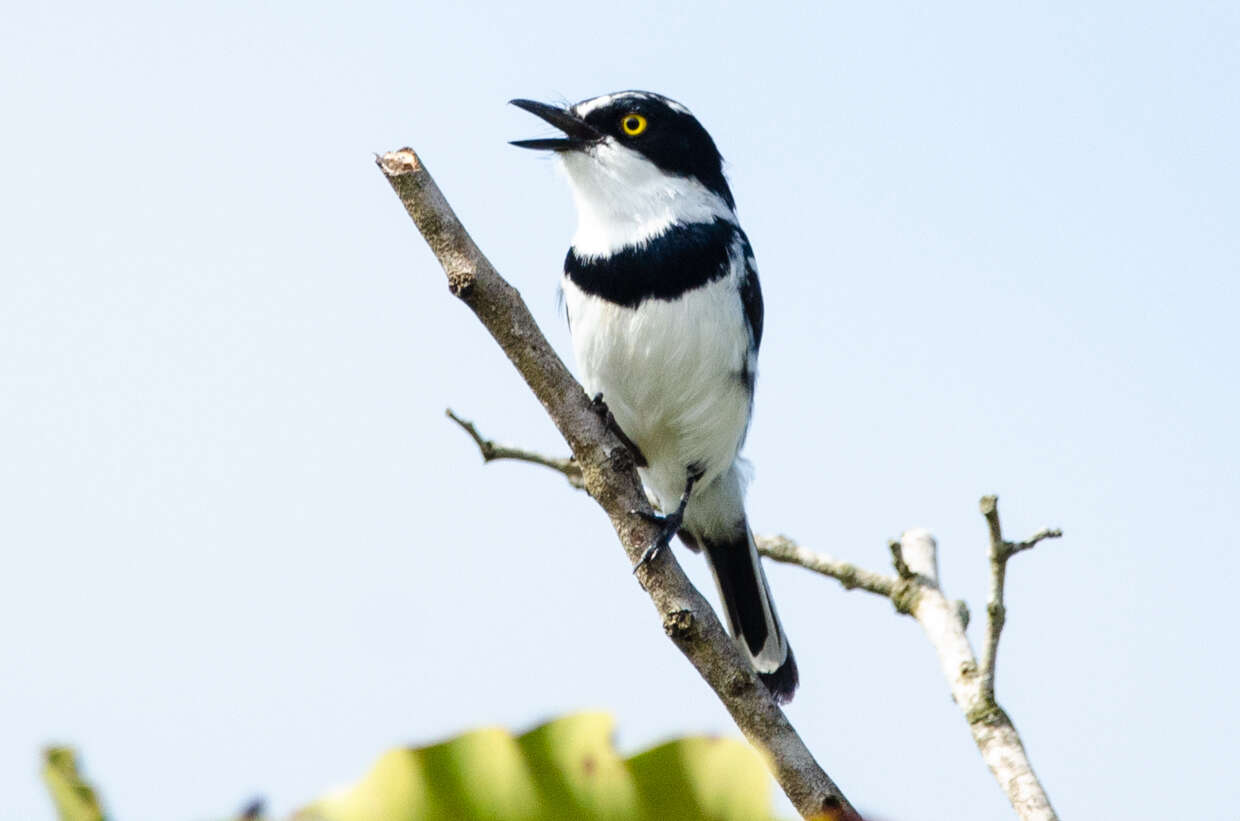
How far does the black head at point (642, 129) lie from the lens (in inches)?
259

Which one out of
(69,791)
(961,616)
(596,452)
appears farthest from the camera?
(961,616)

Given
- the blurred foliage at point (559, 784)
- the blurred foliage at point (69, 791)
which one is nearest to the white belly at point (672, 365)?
the blurred foliage at point (559, 784)

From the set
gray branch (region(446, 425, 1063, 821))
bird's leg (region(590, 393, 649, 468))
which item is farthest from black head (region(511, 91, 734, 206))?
gray branch (region(446, 425, 1063, 821))

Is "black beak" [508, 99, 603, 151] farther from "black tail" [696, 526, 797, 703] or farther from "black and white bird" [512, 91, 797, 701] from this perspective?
"black tail" [696, 526, 797, 703]

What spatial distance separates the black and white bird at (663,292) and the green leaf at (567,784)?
504 centimetres

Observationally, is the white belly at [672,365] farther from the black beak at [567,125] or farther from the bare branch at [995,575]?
the bare branch at [995,575]

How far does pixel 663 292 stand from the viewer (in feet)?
20.1

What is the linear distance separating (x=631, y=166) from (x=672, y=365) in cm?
101

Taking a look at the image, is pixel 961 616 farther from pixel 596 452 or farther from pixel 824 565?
pixel 596 452

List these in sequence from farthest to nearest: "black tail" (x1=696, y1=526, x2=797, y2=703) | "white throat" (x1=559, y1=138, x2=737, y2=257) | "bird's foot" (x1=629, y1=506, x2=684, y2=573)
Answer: "black tail" (x1=696, y1=526, x2=797, y2=703)
"white throat" (x1=559, y1=138, x2=737, y2=257)
"bird's foot" (x1=629, y1=506, x2=684, y2=573)

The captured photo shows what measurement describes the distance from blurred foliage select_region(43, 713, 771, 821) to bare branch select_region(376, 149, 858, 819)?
8.56 feet

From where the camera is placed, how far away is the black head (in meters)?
6.59

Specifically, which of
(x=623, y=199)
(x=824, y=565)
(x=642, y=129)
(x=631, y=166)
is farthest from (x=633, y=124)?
(x=824, y=565)

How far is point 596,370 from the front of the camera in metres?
6.32
